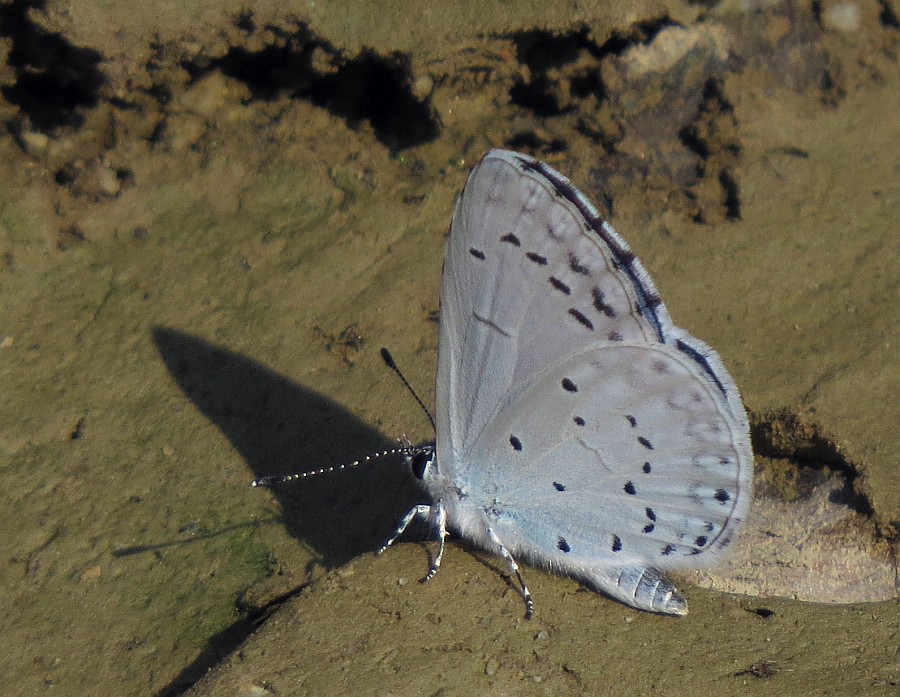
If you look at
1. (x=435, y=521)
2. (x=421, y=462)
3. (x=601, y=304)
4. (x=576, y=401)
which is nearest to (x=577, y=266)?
(x=601, y=304)

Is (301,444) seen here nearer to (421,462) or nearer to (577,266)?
(421,462)

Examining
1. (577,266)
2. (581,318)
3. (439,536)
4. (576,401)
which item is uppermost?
(577,266)

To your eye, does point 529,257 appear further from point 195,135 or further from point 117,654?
point 195,135

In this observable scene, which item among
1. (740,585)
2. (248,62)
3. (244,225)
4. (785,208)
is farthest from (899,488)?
(248,62)

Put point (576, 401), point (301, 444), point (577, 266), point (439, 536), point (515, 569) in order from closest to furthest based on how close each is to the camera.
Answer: point (577, 266) → point (576, 401) → point (515, 569) → point (439, 536) → point (301, 444)

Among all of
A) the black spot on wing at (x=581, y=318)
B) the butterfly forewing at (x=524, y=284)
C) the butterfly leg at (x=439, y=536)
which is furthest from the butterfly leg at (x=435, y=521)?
the black spot on wing at (x=581, y=318)

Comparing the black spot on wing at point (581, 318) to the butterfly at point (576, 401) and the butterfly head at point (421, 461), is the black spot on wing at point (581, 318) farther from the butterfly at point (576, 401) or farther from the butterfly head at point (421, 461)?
the butterfly head at point (421, 461)
